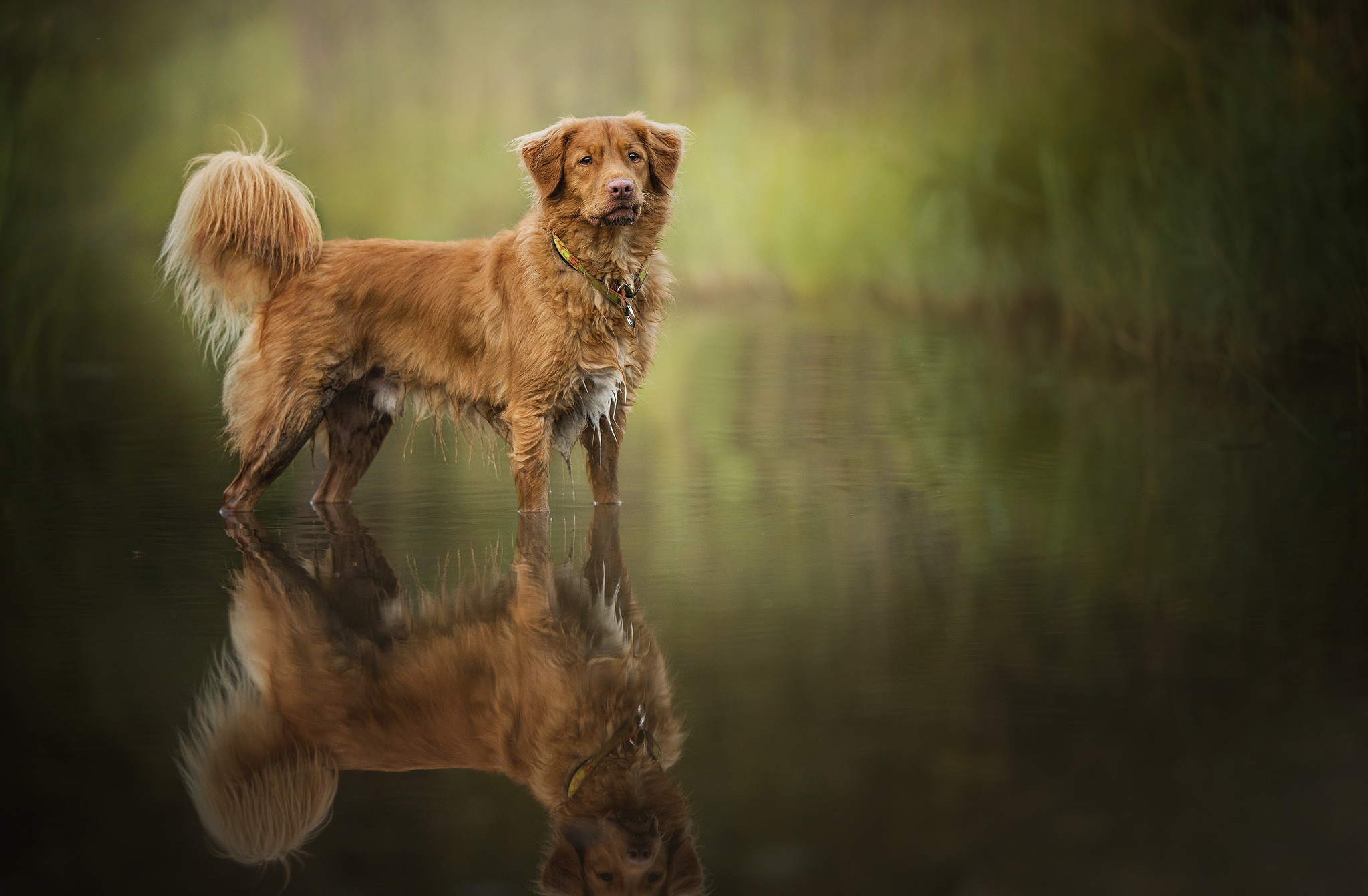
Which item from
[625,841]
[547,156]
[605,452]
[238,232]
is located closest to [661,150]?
[547,156]

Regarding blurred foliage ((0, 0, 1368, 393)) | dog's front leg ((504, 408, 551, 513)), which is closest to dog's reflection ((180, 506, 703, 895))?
dog's front leg ((504, 408, 551, 513))

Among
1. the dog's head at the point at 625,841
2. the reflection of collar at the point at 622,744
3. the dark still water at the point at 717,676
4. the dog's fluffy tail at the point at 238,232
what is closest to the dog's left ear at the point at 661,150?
the dark still water at the point at 717,676

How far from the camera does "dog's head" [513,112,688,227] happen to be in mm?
5059

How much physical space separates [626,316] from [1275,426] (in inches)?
142

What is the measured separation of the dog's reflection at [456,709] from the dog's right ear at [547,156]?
4.65 ft

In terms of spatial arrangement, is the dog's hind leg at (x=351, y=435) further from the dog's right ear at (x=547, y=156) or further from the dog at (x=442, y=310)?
the dog's right ear at (x=547, y=156)

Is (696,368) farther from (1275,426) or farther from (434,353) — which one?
(434,353)

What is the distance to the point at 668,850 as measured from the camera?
2.59 metres

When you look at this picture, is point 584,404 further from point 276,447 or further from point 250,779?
point 250,779

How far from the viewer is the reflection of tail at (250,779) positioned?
2688 mm

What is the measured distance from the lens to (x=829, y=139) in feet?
55.6

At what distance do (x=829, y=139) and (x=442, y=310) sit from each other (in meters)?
12.1

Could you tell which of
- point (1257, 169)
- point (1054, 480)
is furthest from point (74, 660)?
point (1257, 169)

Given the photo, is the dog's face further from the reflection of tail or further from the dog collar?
the dog collar
